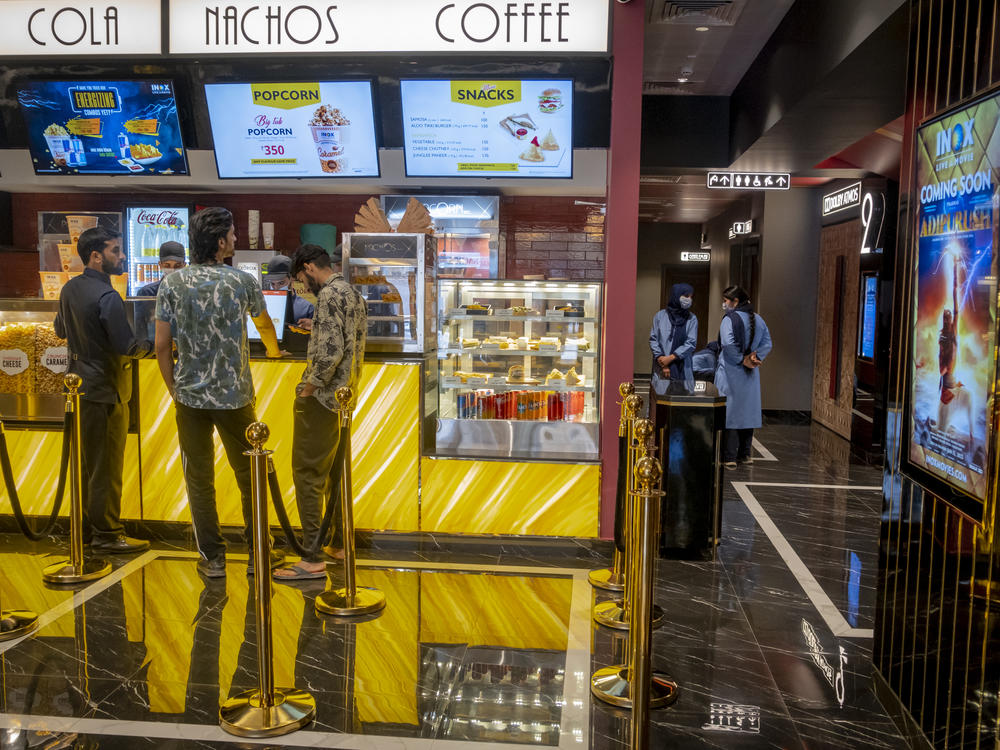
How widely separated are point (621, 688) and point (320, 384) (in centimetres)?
227

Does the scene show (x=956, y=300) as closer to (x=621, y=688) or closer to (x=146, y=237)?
(x=621, y=688)

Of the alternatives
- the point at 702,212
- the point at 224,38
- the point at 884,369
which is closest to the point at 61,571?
the point at 224,38

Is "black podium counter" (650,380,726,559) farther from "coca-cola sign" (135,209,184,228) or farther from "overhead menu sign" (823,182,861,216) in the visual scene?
"overhead menu sign" (823,182,861,216)

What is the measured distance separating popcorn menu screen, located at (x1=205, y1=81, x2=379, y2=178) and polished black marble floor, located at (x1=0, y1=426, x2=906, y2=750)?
2693mm

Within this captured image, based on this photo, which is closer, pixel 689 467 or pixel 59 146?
pixel 689 467

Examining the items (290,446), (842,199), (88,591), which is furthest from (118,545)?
(842,199)

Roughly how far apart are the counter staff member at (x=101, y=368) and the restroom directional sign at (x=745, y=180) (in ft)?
18.8

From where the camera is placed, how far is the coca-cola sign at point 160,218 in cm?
674

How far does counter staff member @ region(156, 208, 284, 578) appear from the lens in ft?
14.8

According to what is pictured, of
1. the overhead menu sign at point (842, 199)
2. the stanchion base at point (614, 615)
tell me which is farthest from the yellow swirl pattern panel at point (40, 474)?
the overhead menu sign at point (842, 199)

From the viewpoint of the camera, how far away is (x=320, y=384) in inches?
183

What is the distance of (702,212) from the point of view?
17.1 meters

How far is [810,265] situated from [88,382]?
32.0ft

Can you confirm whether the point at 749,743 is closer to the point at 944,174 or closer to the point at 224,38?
the point at 944,174
